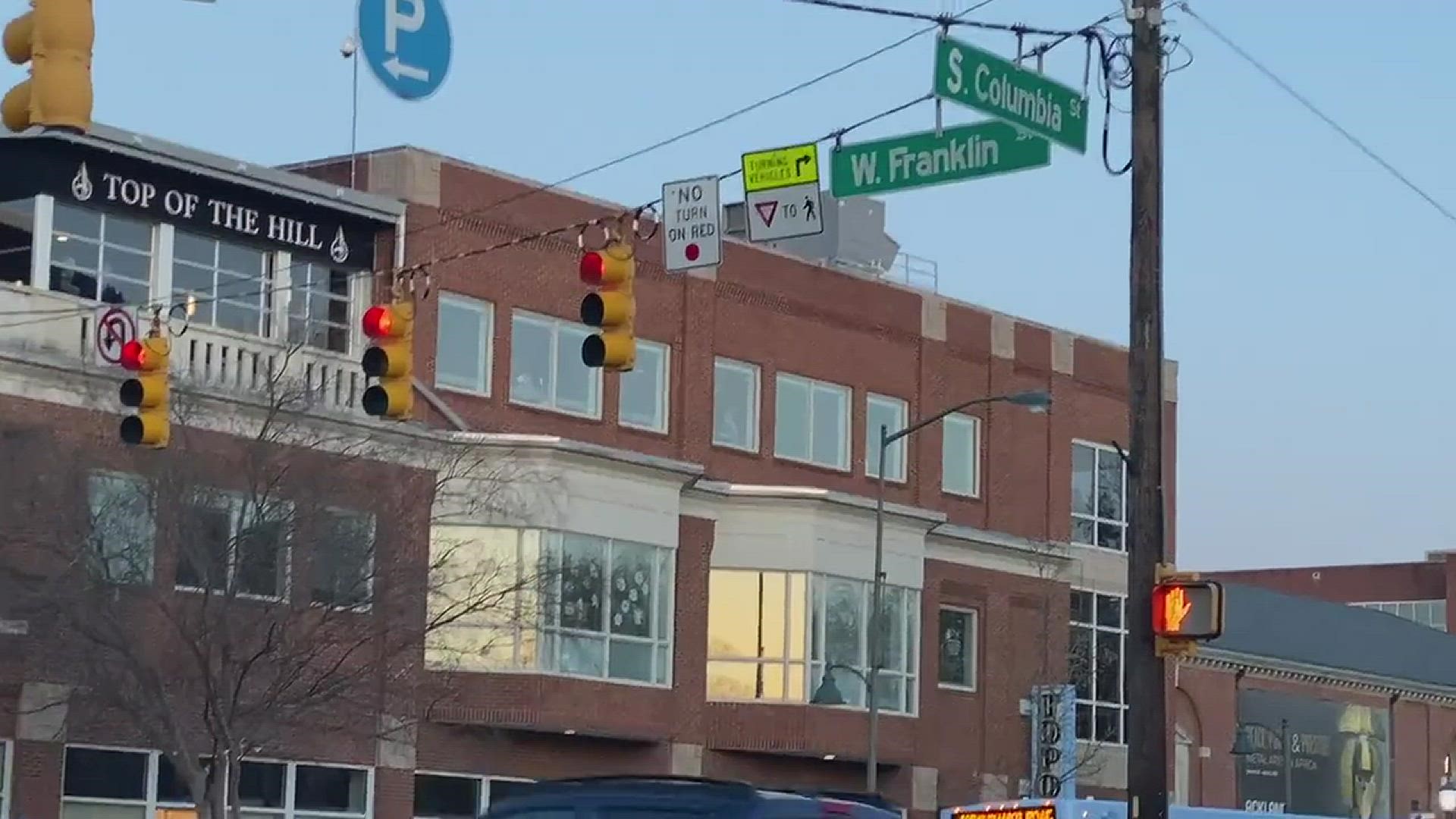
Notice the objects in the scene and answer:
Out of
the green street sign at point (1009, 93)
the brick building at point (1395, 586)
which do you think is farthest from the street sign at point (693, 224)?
the brick building at point (1395, 586)

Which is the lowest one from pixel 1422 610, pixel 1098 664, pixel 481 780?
pixel 481 780

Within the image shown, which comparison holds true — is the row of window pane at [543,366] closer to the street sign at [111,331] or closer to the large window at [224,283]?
the large window at [224,283]

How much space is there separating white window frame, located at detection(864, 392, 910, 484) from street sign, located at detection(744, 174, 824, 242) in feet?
81.4

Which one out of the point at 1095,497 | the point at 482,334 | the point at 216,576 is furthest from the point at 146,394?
the point at 1095,497

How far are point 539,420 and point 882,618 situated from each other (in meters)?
8.09

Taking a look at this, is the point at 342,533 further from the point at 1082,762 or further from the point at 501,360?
the point at 1082,762

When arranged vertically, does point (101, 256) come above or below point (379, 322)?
above

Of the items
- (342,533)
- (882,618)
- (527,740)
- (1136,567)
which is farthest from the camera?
(882,618)

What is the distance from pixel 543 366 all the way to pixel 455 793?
23.5 feet

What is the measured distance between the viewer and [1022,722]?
49.4 metres

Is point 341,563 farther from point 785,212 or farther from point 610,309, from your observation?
point 610,309

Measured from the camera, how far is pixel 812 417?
46.4m

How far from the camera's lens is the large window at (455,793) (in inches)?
1508

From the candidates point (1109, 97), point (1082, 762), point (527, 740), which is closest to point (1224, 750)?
point (1082, 762)
